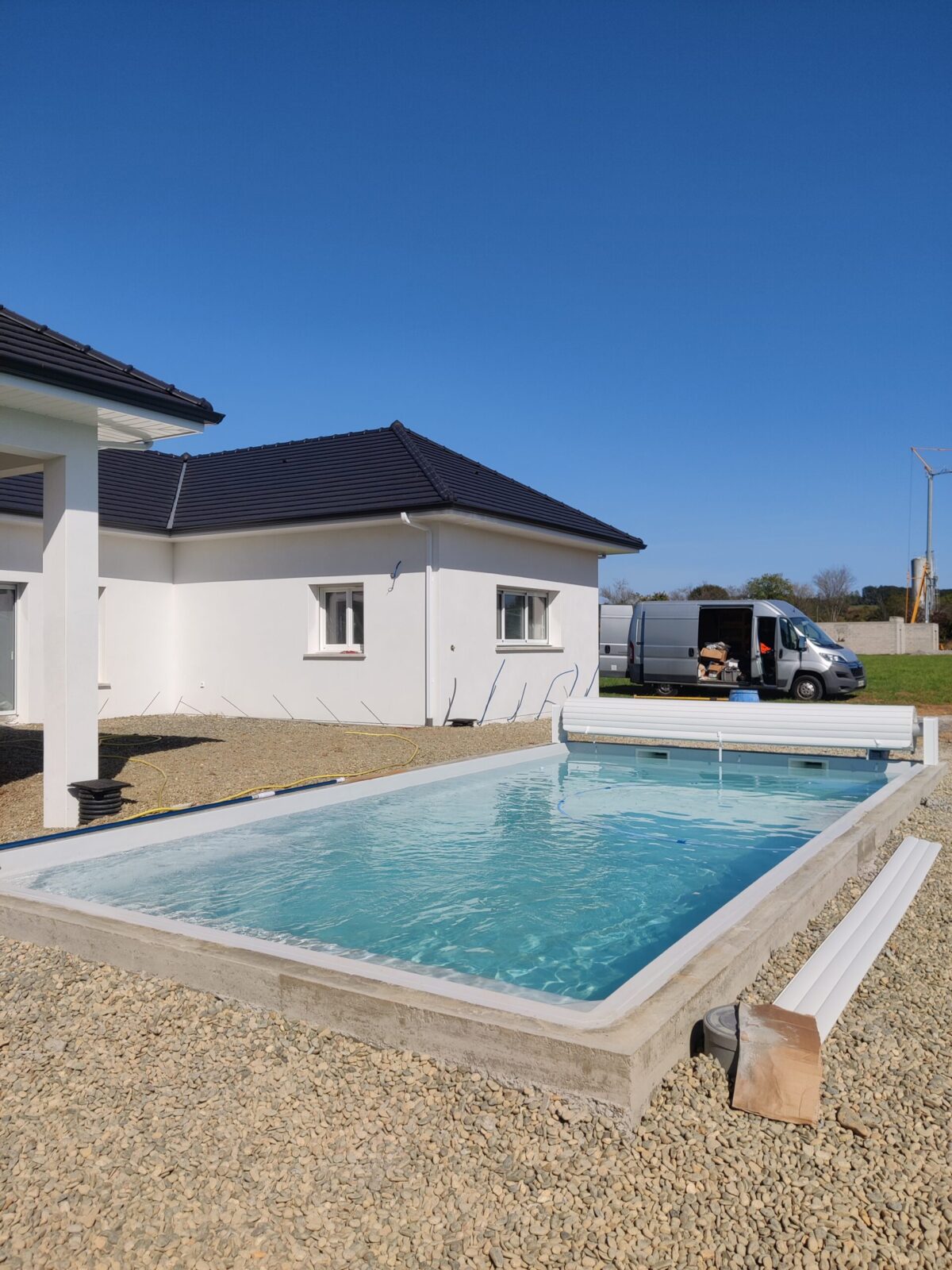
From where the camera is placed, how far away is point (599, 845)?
6.93 meters

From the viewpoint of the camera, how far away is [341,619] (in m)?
16.0

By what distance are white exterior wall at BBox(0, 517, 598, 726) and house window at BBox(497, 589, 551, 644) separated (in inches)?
8.6

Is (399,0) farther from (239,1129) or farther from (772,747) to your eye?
(239,1129)

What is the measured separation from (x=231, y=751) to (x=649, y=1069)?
909 cm

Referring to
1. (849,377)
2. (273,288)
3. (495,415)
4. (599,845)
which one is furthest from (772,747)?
(849,377)

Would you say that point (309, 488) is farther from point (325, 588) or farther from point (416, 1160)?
point (416, 1160)

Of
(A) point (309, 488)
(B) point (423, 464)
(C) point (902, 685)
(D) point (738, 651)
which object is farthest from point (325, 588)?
(C) point (902, 685)

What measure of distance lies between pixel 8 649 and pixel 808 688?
53.9 ft

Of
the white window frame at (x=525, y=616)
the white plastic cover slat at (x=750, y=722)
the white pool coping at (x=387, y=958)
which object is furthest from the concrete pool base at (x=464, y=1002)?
the white window frame at (x=525, y=616)

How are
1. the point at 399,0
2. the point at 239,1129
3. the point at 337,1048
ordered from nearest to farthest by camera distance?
the point at 239,1129
the point at 337,1048
the point at 399,0

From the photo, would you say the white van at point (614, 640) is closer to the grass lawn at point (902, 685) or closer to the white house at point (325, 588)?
the grass lawn at point (902, 685)

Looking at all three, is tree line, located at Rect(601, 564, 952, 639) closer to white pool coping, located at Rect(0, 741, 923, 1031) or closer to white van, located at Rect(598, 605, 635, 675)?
white van, located at Rect(598, 605, 635, 675)

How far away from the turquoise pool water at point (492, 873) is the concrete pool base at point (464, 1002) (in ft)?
2.09

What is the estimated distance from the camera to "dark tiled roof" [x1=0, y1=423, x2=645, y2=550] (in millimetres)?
14789
